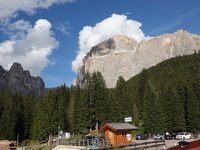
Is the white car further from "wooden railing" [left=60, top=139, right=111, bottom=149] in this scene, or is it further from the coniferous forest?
"wooden railing" [left=60, top=139, right=111, bottom=149]

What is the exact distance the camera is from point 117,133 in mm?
50125

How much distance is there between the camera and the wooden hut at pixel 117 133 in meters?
49.8

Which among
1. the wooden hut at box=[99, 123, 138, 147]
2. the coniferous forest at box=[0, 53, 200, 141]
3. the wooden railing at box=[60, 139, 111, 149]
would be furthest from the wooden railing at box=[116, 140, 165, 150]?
the coniferous forest at box=[0, 53, 200, 141]

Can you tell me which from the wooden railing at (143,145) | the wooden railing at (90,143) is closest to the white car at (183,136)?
the wooden railing at (90,143)

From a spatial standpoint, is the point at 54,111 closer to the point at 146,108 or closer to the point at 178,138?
the point at 146,108

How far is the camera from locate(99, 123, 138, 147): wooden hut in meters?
49.8

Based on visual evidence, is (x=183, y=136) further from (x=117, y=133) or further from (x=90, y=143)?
(x=90, y=143)

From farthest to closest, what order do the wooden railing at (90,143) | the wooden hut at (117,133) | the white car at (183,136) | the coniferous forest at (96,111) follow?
the coniferous forest at (96,111), the white car at (183,136), the wooden hut at (117,133), the wooden railing at (90,143)

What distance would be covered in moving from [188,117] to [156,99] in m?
14.1

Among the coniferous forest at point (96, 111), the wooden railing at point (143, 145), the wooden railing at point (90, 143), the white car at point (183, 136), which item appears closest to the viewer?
the wooden railing at point (143, 145)

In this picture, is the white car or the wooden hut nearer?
the wooden hut

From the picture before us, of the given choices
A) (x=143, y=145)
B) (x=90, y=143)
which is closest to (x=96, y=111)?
(x=90, y=143)

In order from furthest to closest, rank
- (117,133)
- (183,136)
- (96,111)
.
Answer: (96,111) < (183,136) < (117,133)

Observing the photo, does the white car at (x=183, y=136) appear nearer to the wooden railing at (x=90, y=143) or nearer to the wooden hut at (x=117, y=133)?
the wooden hut at (x=117, y=133)
